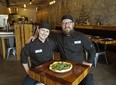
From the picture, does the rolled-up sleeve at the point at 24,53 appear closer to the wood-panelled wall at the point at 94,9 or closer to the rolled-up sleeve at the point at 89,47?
the rolled-up sleeve at the point at 89,47

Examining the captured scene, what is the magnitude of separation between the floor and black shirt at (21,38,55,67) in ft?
3.96

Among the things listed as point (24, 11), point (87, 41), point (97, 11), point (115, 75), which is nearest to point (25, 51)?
point (87, 41)

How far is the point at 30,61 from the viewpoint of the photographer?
6.93 feet

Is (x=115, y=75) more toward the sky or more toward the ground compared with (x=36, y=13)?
more toward the ground

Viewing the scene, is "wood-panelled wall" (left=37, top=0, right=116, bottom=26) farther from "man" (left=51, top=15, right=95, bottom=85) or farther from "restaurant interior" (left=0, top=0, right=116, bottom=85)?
"man" (left=51, top=15, right=95, bottom=85)

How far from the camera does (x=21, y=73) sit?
11.3 feet

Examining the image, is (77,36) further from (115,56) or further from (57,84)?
(115,56)

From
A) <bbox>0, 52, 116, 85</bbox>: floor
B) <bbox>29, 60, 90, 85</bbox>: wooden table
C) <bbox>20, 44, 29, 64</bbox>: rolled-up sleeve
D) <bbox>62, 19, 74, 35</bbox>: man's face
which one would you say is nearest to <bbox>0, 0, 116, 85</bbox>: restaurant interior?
<bbox>0, 52, 116, 85</bbox>: floor

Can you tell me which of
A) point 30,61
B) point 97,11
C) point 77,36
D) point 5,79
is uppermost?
point 97,11

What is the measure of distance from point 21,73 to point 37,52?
174cm

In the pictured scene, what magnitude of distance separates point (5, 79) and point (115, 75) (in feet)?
7.89

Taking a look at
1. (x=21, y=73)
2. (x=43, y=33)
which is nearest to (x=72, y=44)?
(x=43, y=33)

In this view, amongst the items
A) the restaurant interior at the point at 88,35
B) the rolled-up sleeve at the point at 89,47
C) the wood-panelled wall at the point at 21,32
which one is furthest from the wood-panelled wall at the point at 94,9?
the rolled-up sleeve at the point at 89,47

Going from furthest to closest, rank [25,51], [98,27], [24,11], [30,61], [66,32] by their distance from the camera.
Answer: [24,11]
[98,27]
[66,32]
[30,61]
[25,51]
